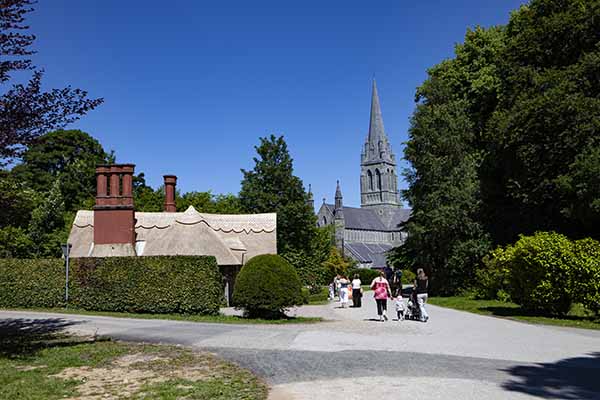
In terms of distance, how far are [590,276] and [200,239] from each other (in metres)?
18.2

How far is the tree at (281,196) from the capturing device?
46.4 m

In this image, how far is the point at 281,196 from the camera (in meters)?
47.6

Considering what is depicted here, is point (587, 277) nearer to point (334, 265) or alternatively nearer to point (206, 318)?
point (206, 318)

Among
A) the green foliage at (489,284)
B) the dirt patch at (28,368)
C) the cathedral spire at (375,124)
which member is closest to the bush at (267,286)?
the dirt patch at (28,368)

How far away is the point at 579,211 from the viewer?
23156mm

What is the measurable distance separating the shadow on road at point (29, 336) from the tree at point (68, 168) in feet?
115

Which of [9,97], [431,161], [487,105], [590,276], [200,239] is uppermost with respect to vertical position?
[487,105]

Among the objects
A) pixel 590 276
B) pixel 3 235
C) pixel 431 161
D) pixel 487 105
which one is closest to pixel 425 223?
pixel 431 161

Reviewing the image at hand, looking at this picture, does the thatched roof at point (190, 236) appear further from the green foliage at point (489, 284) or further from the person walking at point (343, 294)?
the green foliage at point (489, 284)

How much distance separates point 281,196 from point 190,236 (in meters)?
20.6

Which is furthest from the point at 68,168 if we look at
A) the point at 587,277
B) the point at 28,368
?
the point at 587,277

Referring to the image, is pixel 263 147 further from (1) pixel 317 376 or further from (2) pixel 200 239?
(1) pixel 317 376

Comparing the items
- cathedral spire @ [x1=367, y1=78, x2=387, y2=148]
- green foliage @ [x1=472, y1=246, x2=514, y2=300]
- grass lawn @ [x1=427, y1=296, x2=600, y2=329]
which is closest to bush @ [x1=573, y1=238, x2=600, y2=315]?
grass lawn @ [x1=427, y1=296, x2=600, y2=329]

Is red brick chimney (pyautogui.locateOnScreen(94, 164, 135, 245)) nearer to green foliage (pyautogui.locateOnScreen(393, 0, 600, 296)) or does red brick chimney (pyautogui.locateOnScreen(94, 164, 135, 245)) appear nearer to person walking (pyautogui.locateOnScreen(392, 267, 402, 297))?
person walking (pyautogui.locateOnScreen(392, 267, 402, 297))
